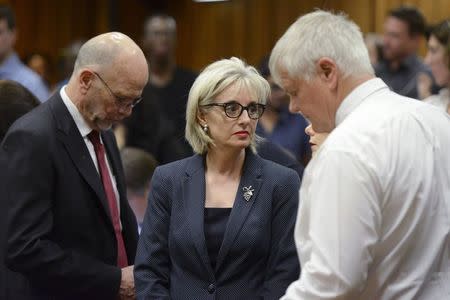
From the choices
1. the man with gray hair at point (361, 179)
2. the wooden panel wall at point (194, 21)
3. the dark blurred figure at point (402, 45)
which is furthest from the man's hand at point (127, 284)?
the wooden panel wall at point (194, 21)

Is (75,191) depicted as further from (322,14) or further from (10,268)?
(322,14)

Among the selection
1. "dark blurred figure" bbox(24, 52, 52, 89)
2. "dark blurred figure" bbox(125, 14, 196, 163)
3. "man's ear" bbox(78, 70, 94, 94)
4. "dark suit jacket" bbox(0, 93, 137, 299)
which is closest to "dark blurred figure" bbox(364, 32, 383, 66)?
"dark blurred figure" bbox(125, 14, 196, 163)

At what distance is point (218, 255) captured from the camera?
3057 millimetres

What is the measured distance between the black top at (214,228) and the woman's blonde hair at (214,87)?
261 millimetres

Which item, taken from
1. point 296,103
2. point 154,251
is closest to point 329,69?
point 296,103

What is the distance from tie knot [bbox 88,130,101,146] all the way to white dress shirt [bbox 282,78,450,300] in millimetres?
1256

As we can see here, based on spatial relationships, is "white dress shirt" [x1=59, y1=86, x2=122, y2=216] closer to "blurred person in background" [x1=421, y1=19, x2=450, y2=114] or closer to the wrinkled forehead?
the wrinkled forehead

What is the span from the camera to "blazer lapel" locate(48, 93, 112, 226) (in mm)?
3262

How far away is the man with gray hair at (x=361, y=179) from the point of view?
2.21 meters

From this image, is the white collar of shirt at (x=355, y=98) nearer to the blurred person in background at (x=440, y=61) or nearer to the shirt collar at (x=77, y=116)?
the shirt collar at (x=77, y=116)

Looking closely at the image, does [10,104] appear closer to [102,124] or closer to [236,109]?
[102,124]

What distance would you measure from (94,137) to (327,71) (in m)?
1.30

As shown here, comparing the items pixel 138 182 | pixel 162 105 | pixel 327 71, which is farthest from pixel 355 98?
pixel 162 105

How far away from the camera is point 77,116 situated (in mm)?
3354
